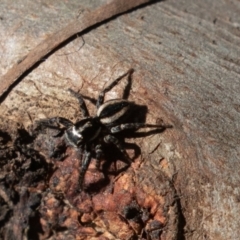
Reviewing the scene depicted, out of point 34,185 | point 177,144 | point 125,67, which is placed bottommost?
point 34,185

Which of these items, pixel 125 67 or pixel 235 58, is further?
pixel 235 58

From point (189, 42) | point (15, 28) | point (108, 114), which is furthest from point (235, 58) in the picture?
point (15, 28)

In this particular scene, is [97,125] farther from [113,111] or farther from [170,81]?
[170,81]

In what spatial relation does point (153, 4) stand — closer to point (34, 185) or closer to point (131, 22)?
point (131, 22)

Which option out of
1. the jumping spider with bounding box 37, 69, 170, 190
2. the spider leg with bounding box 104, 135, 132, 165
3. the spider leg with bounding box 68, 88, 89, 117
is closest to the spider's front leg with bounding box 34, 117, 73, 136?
the jumping spider with bounding box 37, 69, 170, 190

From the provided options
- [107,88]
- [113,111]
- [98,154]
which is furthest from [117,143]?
[113,111]

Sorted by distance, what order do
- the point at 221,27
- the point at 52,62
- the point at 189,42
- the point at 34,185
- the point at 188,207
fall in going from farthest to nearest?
the point at 221,27 < the point at 189,42 < the point at 52,62 < the point at 34,185 < the point at 188,207

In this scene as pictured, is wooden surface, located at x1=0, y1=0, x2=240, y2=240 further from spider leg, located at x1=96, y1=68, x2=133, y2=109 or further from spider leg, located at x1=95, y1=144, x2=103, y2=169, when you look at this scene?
spider leg, located at x1=95, y1=144, x2=103, y2=169
